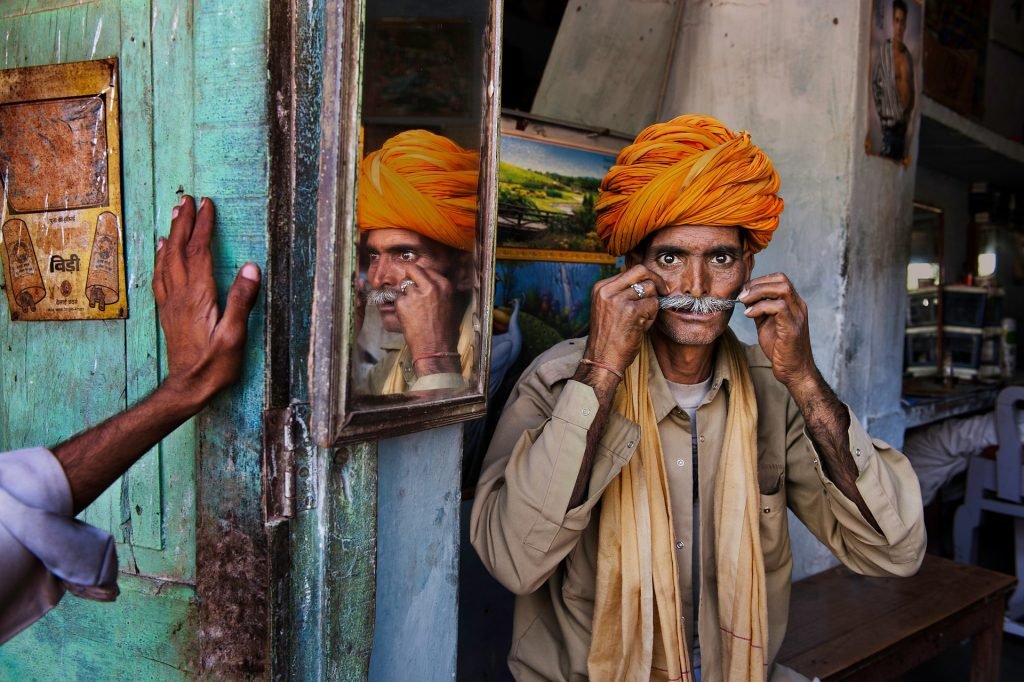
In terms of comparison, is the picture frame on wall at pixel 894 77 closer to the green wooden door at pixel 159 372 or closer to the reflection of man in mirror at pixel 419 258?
the reflection of man in mirror at pixel 419 258

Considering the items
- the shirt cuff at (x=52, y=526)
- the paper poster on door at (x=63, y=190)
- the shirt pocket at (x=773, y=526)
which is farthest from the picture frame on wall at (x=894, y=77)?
the shirt cuff at (x=52, y=526)

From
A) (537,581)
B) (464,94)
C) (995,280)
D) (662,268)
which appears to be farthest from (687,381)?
(995,280)

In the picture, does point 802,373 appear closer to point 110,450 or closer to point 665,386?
point 665,386

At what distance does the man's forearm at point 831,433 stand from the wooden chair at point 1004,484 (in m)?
3.36

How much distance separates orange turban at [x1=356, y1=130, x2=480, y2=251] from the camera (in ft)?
4.27

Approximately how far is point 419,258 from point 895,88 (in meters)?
3.00

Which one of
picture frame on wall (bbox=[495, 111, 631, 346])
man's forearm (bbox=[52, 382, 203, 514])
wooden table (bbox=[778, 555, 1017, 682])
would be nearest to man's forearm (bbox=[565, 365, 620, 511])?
man's forearm (bbox=[52, 382, 203, 514])

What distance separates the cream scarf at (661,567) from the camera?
1738 millimetres

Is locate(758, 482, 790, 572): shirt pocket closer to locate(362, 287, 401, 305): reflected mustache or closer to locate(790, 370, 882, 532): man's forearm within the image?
locate(790, 370, 882, 532): man's forearm

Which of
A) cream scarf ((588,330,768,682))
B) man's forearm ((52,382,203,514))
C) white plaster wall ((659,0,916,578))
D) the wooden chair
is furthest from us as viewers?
the wooden chair

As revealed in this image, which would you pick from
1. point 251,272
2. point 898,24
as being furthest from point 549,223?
point 898,24

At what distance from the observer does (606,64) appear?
3182 millimetres

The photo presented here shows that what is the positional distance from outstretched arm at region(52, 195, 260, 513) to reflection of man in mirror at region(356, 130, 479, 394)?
0.22m

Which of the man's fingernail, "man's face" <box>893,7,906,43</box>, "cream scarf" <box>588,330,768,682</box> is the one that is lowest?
"cream scarf" <box>588,330,768,682</box>
